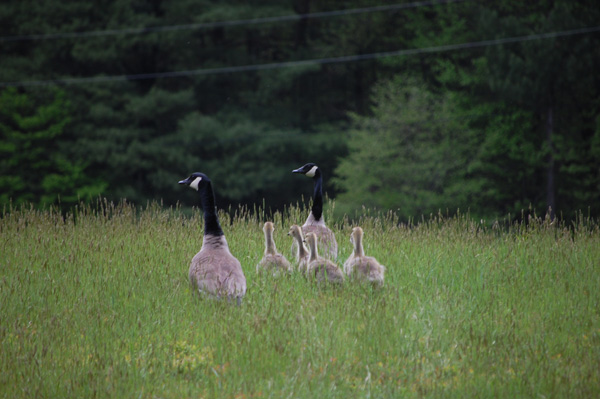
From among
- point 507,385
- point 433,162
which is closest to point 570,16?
point 433,162

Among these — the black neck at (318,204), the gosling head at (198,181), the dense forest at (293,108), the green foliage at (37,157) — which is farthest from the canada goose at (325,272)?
the green foliage at (37,157)

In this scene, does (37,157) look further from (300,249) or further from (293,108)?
(300,249)

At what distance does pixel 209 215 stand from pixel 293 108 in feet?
96.7

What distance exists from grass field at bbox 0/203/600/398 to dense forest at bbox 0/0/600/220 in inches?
877

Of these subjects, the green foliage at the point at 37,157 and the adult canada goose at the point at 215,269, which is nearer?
the adult canada goose at the point at 215,269

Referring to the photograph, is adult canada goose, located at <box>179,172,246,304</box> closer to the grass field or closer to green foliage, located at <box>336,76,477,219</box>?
the grass field

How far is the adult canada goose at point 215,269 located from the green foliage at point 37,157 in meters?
25.2

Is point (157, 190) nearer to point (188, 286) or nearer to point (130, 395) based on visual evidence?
point (188, 286)

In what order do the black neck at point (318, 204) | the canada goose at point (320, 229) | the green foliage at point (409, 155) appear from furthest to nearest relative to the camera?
the green foliage at point (409, 155), the black neck at point (318, 204), the canada goose at point (320, 229)

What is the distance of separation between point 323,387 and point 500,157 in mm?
28898

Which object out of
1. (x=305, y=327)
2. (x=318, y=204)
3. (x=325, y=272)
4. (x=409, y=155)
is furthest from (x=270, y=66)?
(x=305, y=327)

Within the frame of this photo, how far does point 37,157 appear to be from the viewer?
109 feet

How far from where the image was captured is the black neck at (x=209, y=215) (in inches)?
301

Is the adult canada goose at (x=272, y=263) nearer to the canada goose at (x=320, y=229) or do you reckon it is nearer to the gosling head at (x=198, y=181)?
the canada goose at (x=320, y=229)
